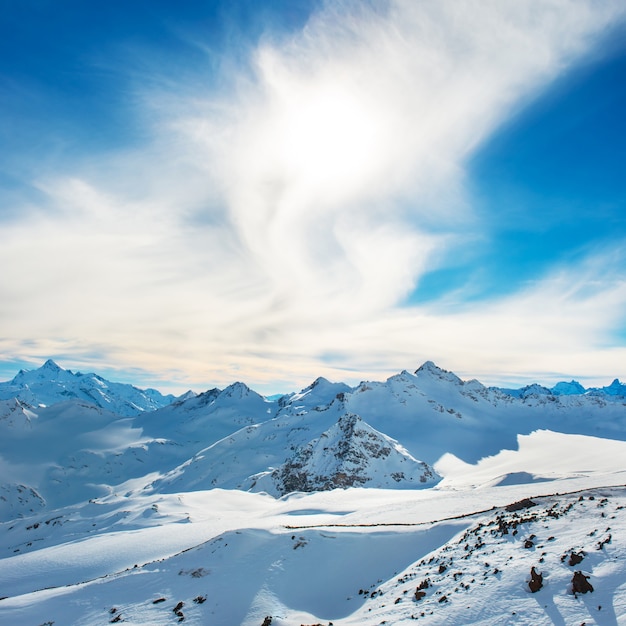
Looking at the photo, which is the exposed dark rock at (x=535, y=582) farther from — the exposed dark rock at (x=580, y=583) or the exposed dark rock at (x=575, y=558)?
the exposed dark rock at (x=575, y=558)

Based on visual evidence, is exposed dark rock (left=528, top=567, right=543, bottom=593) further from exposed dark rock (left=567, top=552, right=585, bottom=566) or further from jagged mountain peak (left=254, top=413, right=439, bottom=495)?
jagged mountain peak (left=254, top=413, right=439, bottom=495)

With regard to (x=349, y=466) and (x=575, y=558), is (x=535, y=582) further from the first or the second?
(x=349, y=466)

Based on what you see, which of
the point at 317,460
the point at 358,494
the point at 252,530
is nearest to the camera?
the point at 252,530

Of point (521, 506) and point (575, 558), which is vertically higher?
point (575, 558)

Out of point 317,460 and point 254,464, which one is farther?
point 254,464

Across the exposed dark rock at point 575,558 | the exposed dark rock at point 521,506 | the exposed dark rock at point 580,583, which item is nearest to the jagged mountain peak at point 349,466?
the exposed dark rock at point 521,506

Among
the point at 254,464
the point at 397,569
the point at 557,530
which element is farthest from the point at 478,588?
the point at 254,464

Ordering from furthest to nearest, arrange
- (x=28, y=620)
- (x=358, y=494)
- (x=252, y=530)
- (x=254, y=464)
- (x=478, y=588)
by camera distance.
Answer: (x=254, y=464) < (x=358, y=494) < (x=252, y=530) < (x=28, y=620) < (x=478, y=588)

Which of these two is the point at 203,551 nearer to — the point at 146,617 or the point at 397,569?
the point at 146,617

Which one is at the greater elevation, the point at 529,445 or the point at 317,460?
the point at 317,460

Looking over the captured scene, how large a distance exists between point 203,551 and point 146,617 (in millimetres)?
6423

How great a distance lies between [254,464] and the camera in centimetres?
19088

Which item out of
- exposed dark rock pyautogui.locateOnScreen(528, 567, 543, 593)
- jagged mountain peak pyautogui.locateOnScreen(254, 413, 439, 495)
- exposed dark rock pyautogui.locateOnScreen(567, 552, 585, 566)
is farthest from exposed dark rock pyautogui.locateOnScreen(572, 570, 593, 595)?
jagged mountain peak pyautogui.locateOnScreen(254, 413, 439, 495)

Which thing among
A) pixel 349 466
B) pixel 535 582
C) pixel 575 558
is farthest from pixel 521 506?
pixel 349 466
